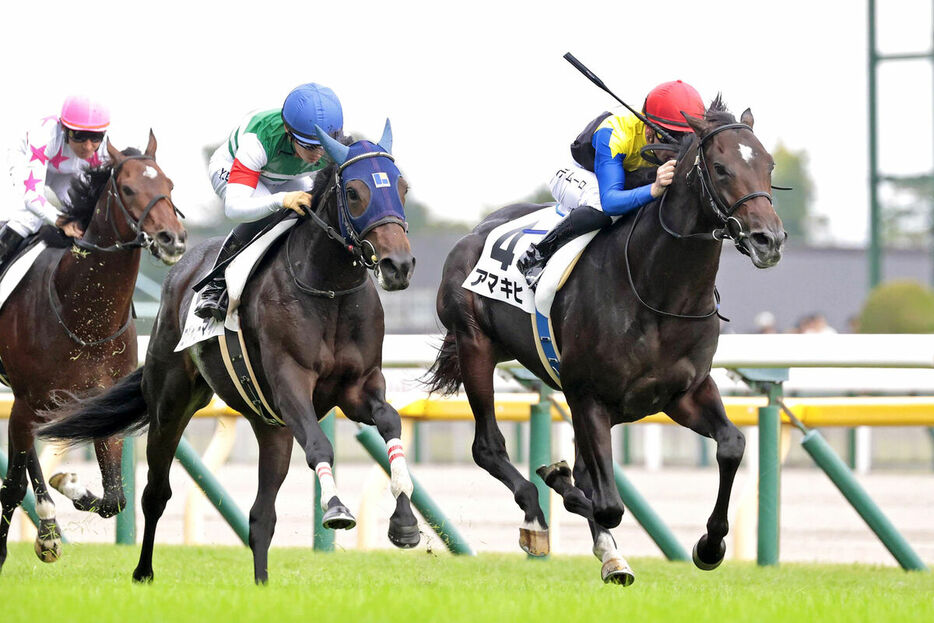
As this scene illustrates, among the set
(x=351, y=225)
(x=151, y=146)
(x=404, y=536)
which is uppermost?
(x=151, y=146)

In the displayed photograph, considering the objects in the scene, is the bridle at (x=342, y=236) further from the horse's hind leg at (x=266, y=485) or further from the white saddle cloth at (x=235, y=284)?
the horse's hind leg at (x=266, y=485)

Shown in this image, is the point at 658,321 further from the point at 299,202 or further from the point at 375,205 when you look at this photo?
the point at 299,202

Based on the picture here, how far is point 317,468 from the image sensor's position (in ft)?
17.5

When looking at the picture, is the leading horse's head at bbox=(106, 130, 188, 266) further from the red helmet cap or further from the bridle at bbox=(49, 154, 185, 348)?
the red helmet cap

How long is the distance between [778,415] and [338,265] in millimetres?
2416

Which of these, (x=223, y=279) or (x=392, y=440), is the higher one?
(x=223, y=279)

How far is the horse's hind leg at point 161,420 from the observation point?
639cm

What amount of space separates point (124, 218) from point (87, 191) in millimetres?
394

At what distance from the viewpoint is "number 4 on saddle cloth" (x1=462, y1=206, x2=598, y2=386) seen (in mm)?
6148

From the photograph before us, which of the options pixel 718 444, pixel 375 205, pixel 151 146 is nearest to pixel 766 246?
pixel 718 444

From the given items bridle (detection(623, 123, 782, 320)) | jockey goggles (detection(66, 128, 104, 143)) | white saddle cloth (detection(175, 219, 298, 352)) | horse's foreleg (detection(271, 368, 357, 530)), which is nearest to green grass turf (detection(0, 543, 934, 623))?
horse's foreleg (detection(271, 368, 357, 530))

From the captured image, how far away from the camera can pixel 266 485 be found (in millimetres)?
6191

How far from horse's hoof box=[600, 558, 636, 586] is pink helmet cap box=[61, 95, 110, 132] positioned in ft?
10.7

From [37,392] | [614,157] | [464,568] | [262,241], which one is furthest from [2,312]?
[614,157]
